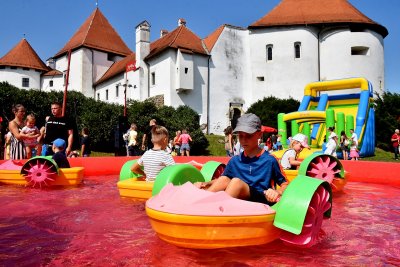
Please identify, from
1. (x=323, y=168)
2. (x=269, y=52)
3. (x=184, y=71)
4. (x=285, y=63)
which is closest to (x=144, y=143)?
(x=323, y=168)

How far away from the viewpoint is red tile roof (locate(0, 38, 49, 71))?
38938 millimetres

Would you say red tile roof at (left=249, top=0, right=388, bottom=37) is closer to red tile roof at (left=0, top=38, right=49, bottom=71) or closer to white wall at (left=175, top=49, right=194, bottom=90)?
white wall at (left=175, top=49, right=194, bottom=90)

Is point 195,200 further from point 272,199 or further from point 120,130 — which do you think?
point 120,130

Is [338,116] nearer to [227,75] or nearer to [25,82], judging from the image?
[227,75]

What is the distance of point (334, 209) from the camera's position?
195 inches

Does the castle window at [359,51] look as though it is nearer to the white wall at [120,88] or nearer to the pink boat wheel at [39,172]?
the white wall at [120,88]

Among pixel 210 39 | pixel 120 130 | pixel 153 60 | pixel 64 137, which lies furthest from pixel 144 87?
pixel 64 137

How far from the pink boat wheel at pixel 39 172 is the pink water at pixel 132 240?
97 cm

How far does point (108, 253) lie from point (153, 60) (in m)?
29.3

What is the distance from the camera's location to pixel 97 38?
3859 cm

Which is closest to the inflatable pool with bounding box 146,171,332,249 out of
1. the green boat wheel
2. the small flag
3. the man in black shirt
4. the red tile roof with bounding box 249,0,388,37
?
the green boat wheel

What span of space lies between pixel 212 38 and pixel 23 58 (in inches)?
849

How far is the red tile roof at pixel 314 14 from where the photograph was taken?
1204 inches

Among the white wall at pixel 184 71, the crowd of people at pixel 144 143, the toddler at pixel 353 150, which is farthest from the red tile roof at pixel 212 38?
the toddler at pixel 353 150
